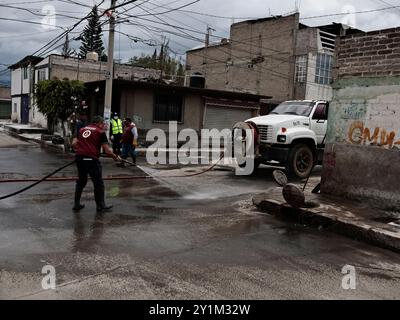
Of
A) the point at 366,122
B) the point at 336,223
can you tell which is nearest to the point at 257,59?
the point at 366,122

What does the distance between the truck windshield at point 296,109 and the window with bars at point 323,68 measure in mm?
20138

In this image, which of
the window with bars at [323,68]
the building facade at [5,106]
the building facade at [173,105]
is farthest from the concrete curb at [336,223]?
the building facade at [5,106]

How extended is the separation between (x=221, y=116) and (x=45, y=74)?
1414 cm

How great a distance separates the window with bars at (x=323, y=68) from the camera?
1302 inches

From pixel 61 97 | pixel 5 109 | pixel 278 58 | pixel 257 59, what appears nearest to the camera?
pixel 61 97

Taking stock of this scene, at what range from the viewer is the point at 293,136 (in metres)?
12.8

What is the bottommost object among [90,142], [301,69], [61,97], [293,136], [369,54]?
[90,142]

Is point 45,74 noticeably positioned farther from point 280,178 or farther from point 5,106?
point 280,178

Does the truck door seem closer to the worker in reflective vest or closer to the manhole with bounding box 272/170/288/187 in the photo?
the manhole with bounding box 272/170/288/187

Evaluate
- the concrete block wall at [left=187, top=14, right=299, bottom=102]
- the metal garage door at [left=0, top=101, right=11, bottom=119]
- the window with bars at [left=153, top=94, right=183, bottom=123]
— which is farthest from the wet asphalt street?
the metal garage door at [left=0, top=101, right=11, bottom=119]

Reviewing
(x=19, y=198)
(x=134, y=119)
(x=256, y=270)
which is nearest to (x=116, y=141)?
(x=134, y=119)

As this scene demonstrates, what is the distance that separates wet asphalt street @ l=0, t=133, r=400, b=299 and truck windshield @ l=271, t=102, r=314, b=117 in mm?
5072

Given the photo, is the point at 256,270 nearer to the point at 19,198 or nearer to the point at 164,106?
the point at 19,198

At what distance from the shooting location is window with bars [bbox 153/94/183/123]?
24406mm
